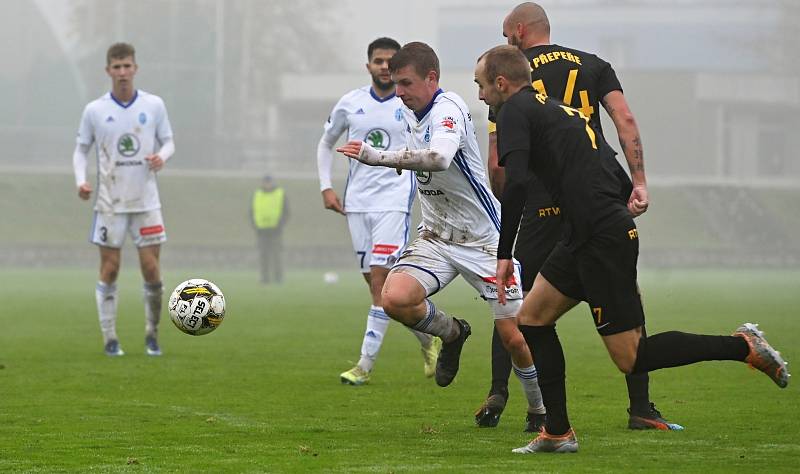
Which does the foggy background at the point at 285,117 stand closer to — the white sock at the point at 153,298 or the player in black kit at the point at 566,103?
the white sock at the point at 153,298

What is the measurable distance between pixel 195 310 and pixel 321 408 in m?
1.18

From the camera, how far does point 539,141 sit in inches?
263

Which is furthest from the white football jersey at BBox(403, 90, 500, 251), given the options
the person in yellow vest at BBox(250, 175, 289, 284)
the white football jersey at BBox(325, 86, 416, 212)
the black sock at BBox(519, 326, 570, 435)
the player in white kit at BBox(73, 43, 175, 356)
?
the person in yellow vest at BBox(250, 175, 289, 284)

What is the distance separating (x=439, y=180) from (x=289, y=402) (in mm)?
1951

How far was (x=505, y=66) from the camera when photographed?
22.3 feet

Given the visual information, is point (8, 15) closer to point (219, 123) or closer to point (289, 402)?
point (219, 123)

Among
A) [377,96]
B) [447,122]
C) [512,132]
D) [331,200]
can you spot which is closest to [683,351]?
[512,132]

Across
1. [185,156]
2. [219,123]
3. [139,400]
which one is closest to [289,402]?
[139,400]

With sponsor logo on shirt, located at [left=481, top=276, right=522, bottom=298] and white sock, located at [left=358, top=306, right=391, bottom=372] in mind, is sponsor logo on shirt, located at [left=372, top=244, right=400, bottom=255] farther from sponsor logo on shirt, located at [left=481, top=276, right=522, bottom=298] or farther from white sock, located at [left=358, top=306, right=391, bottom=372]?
sponsor logo on shirt, located at [left=481, top=276, right=522, bottom=298]

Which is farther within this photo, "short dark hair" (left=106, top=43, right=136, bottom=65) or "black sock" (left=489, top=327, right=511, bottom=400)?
"short dark hair" (left=106, top=43, right=136, bottom=65)

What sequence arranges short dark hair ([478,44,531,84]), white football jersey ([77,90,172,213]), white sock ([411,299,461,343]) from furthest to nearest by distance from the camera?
1. white football jersey ([77,90,172,213])
2. white sock ([411,299,461,343])
3. short dark hair ([478,44,531,84])

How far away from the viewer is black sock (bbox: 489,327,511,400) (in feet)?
26.3

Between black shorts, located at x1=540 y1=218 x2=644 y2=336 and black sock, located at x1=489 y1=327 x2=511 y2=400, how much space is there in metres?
1.41

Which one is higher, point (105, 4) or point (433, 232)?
point (105, 4)
